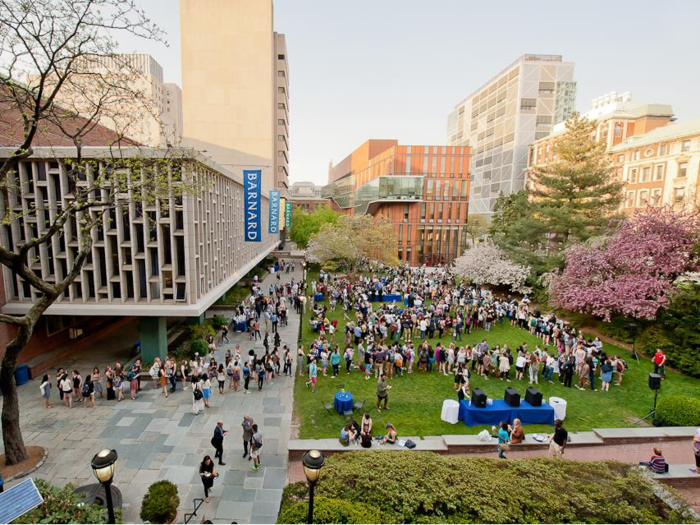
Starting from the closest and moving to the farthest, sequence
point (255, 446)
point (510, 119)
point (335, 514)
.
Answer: point (335, 514)
point (255, 446)
point (510, 119)

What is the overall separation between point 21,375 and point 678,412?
24.5 metres

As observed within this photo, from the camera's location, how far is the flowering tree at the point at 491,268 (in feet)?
101

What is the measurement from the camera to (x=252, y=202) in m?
24.8

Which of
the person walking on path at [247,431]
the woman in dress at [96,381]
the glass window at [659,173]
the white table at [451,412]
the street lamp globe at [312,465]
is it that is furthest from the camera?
the glass window at [659,173]

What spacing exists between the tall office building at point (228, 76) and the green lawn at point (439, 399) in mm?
38499

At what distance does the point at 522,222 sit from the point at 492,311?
12.6m

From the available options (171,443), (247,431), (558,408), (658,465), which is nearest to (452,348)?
(558,408)

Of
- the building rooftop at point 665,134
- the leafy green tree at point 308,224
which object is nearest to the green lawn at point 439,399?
the leafy green tree at point 308,224

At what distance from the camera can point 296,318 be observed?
84.7 ft

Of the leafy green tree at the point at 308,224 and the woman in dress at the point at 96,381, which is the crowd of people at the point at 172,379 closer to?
the woman in dress at the point at 96,381

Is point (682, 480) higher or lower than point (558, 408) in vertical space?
lower

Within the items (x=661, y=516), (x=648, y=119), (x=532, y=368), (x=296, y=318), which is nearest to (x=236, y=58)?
(x=296, y=318)

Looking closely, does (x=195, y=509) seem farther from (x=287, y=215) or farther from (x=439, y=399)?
(x=287, y=215)

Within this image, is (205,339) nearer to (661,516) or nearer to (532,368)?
(532,368)
